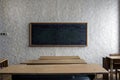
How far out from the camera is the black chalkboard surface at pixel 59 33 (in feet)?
21.1

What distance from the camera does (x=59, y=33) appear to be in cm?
645

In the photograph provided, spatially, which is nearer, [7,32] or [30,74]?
[30,74]

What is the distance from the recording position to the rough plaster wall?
6.54m

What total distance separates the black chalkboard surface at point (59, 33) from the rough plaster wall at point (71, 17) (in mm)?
183

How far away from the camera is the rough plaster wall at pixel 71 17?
21.4 ft

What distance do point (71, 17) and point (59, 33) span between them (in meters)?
0.67

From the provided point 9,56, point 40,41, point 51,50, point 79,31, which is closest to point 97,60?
point 79,31

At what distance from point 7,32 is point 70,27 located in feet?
6.90

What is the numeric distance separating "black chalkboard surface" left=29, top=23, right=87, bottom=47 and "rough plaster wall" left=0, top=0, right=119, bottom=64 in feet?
0.60

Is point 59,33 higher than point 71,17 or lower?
lower

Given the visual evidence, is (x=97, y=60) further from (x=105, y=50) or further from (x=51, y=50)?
(x=51, y=50)

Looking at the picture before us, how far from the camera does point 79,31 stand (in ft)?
21.1

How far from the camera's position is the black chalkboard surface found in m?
6.45

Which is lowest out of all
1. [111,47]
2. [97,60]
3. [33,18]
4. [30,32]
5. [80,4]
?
[97,60]
